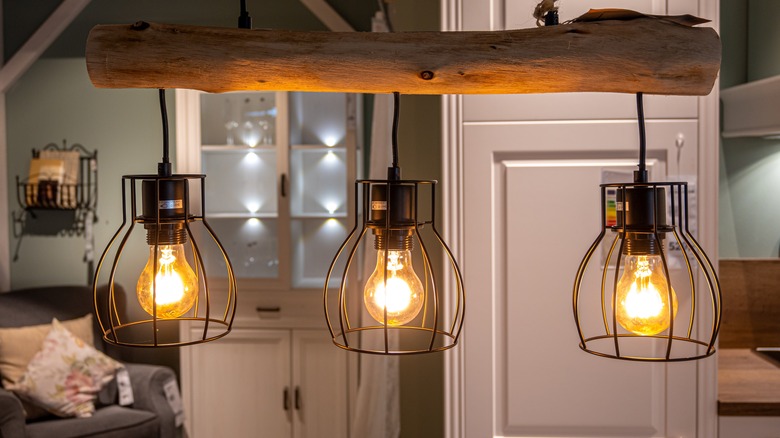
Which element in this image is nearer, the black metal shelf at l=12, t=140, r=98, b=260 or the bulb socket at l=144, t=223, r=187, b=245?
the bulb socket at l=144, t=223, r=187, b=245

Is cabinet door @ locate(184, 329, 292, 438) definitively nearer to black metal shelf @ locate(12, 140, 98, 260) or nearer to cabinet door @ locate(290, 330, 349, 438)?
cabinet door @ locate(290, 330, 349, 438)

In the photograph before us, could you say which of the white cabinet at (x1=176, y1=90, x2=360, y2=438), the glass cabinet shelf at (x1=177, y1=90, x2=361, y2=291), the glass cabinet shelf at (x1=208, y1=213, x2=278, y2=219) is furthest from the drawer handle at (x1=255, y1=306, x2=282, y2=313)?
the glass cabinet shelf at (x1=208, y1=213, x2=278, y2=219)

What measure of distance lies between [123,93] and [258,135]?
0.85 m

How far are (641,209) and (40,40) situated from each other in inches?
151

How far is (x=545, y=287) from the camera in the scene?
1964mm

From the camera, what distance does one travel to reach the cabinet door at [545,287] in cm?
194

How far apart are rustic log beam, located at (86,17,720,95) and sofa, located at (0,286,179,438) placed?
2.60m

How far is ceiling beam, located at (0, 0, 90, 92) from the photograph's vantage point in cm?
402

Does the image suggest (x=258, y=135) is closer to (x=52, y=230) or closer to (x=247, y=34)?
(x=52, y=230)

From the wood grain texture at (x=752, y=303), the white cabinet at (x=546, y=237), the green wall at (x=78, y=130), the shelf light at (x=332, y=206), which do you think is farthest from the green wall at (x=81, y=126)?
the wood grain texture at (x=752, y=303)

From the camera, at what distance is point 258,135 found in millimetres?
3926

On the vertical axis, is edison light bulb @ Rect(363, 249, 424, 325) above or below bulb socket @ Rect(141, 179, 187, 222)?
below

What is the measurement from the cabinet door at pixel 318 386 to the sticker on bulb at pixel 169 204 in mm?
2869

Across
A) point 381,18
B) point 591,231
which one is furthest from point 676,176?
point 381,18
